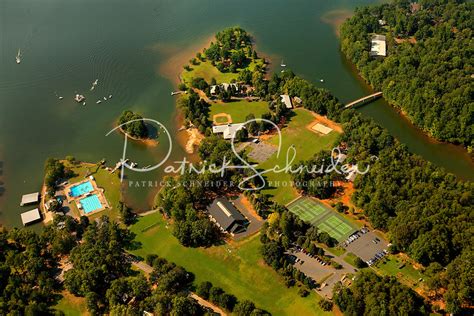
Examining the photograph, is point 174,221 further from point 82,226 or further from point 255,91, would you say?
point 255,91

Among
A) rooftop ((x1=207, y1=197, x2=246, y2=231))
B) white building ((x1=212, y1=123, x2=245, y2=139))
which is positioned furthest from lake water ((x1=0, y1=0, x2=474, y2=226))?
rooftop ((x1=207, y1=197, x2=246, y2=231))

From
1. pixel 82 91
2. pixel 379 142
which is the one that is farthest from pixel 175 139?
pixel 379 142

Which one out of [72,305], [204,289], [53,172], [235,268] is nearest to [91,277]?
[72,305]

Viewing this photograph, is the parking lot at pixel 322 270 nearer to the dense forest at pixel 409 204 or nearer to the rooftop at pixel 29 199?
the dense forest at pixel 409 204

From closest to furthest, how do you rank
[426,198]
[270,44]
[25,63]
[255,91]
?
[426,198], [255,91], [25,63], [270,44]

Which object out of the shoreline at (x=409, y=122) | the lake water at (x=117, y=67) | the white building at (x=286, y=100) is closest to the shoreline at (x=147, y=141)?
the lake water at (x=117, y=67)

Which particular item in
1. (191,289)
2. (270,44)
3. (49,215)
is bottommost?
(191,289)
